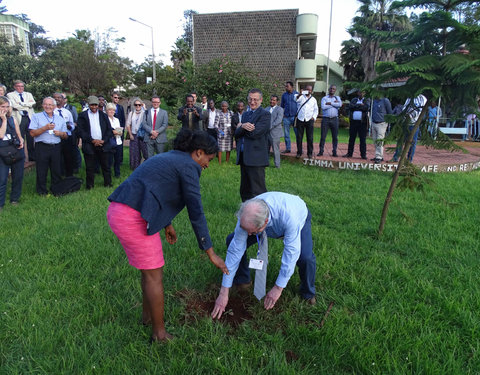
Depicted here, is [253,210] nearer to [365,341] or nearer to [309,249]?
[309,249]

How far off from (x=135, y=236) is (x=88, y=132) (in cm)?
570

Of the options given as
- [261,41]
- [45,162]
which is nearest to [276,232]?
[45,162]

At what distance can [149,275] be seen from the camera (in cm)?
257

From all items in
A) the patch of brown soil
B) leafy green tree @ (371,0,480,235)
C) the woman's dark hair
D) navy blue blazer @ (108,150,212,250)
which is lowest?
the patch of brown soil

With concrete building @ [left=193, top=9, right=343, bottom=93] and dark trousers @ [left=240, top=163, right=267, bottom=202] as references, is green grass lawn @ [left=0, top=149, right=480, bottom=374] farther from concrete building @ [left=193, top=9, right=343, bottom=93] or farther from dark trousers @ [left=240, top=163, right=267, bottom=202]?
concrete building @ [left=193, top=9, right=343, bottom=93]

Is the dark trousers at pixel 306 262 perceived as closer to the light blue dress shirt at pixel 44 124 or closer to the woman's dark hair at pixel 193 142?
the woman's dark hair at pixel 193 142

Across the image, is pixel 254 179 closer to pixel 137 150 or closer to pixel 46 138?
pixel 46 138

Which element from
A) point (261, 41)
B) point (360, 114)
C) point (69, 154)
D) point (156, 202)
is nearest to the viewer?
point (156, 202)

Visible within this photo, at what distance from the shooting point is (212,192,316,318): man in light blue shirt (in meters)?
2.67

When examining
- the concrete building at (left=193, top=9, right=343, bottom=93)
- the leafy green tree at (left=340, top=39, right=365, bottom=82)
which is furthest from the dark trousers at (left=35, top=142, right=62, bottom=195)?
the leafy green tree at (left=340, top=39, right=365, bottom=82)

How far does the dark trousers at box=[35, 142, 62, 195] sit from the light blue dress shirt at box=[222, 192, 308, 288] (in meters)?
5.36

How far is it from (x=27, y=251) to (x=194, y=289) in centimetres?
227

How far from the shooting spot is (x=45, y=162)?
22.3ft

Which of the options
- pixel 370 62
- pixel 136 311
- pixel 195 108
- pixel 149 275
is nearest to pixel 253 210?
pixel 149 275
